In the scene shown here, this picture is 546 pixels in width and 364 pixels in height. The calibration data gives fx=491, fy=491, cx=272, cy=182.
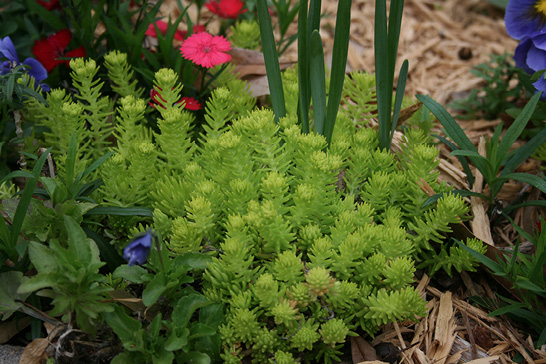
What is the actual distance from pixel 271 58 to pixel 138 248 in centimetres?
94

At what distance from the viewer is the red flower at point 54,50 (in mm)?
2066

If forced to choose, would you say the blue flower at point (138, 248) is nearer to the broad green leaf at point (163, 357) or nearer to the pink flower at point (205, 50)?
the broad green leaf at point (163, 357)

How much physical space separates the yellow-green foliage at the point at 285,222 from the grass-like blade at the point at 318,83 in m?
0.10

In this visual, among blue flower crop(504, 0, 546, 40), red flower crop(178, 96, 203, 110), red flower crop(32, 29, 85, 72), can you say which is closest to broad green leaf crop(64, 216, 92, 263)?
red flower crop(178, 96, 203, 110)

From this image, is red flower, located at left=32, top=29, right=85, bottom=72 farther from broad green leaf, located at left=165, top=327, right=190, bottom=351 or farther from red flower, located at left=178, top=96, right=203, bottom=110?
broad green leaf, located at left=165, top=327, right=190, bottom=351

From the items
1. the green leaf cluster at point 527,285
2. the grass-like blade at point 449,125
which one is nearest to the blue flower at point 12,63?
the grass-like blade at point 449,125

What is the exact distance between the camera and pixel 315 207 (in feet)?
4.83

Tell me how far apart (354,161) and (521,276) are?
Answer: 623 millimetres

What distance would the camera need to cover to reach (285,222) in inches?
57.5

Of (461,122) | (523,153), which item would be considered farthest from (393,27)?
(461,122)

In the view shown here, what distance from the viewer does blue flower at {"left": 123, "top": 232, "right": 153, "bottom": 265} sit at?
1.09m

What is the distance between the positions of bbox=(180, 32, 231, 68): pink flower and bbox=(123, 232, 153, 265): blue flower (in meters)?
0.94

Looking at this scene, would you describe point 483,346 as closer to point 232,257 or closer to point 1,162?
point 232,257

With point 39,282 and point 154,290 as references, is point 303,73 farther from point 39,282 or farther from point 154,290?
point 39,282
